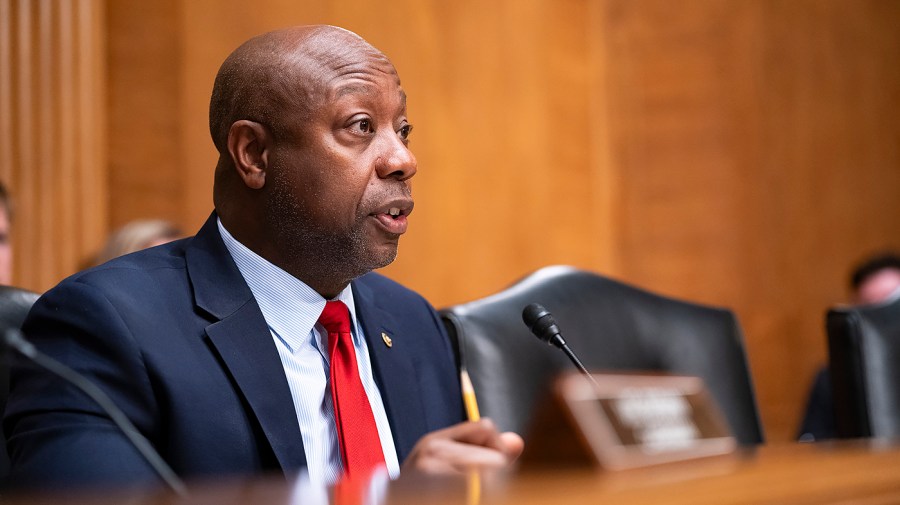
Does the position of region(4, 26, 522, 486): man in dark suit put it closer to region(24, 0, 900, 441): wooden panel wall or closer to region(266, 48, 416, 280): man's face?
region(266, 48, 416, 280): man's face

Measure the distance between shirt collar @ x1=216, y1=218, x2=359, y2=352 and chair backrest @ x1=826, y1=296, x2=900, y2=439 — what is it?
92 cm

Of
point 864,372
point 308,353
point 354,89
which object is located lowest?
point 864,372

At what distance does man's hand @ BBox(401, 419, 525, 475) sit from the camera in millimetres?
1136

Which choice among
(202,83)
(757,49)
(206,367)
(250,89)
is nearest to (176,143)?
(202,83)

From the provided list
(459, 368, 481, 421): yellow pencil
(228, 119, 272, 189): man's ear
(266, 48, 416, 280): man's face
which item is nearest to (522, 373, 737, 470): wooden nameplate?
(459, 368, 481, 421): yellow pencil

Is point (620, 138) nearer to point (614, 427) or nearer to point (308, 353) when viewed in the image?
point (308, 353)

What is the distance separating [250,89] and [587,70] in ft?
11.6

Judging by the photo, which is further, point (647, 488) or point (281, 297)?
point (281, 297)

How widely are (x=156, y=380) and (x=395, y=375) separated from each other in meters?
0.48

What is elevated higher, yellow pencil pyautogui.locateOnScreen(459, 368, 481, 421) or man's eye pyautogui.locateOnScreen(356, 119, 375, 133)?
man's eye pyautogui.locateOnScreen(356, 119, 375, 133)

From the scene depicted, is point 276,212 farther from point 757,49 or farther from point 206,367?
point 757,49

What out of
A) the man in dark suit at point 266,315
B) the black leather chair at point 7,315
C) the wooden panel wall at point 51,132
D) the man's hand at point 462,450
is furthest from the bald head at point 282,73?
the wooden panel wall at point 51,132

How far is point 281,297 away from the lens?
182 centimetres

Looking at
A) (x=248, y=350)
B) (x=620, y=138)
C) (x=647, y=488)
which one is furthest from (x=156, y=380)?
(x=620, y=138)
